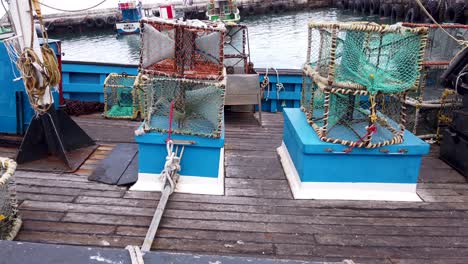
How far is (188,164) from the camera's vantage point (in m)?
3.92

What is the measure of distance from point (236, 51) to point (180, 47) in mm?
5640

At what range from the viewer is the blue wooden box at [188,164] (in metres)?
3.85

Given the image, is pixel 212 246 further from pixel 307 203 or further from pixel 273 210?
pixel 307 203

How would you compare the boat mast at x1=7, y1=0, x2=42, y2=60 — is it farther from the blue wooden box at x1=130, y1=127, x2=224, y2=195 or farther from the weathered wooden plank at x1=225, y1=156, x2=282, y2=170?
the weathered wooden plank at x1=225, y1=156, x2=282, y2=170

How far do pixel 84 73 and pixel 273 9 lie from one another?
43883 millimetres

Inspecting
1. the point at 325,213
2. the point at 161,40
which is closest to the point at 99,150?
the point at 161,40

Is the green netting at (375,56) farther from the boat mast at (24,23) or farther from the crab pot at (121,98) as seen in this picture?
the crab pot at (121,98)

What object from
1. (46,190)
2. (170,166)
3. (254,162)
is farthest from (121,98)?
(170,166)

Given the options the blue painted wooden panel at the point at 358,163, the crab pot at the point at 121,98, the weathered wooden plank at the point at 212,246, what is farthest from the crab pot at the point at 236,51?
the weathered wooden plank at the point at 212,246

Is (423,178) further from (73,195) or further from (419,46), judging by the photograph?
(73,195)

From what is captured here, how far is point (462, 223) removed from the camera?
3502mm

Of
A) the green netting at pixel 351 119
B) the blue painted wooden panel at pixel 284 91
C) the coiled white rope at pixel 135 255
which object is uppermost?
the coiled white rope at pixel 135 255

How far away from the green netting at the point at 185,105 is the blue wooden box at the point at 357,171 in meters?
0.88

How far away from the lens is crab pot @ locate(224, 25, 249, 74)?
27.1 ft
